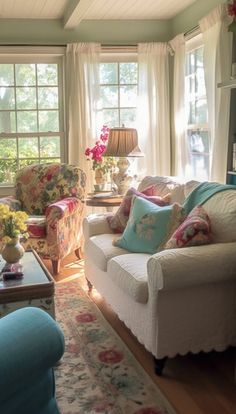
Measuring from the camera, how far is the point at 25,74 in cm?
491

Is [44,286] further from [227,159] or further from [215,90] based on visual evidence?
[215,90]

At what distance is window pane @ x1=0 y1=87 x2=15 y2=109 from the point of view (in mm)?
4891

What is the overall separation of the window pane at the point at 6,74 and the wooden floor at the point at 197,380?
3.16 metres

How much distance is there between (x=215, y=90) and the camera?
3730 millimetres

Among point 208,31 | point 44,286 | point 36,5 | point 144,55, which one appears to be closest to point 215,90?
point 208,31

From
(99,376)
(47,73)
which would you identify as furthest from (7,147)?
(99,376)

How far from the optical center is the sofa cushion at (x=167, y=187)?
3197mm

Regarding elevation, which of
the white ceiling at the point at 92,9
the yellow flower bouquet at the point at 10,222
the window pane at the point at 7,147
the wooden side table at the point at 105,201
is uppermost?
the white ceiling at the point at 92,9

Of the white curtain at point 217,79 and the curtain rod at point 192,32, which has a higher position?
the curtain rod at point 192,32

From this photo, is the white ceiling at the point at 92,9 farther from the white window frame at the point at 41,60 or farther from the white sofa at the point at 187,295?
the white sofa at the point at 187,295

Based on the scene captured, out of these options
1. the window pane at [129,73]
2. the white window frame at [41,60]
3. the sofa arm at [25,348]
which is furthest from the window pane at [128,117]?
the sofa arm at [25,348]

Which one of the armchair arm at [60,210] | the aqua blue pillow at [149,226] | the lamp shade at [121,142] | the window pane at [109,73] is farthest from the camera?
the window pane at [109,73]

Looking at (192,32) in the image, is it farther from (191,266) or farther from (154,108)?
(191,266)

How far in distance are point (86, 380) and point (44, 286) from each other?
51 cm
